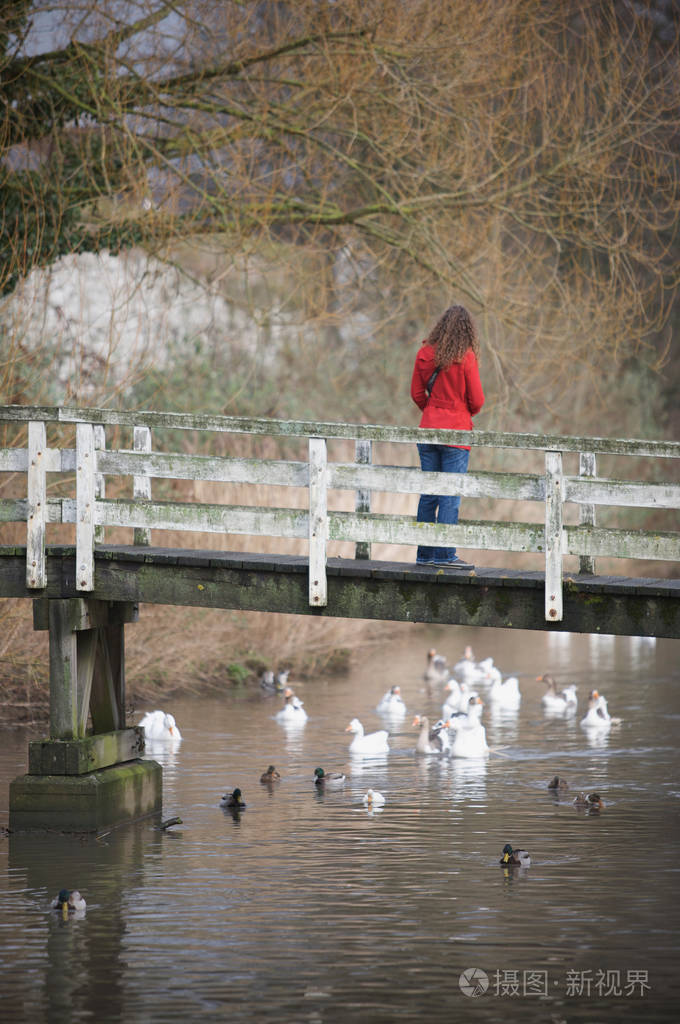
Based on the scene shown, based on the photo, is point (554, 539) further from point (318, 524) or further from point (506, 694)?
point (506, 694)

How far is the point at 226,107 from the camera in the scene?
17.4 metres

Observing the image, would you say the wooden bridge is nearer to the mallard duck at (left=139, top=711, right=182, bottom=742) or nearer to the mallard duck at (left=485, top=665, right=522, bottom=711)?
the mallard duck at (left=139, top=711, right=182, bottom=742)

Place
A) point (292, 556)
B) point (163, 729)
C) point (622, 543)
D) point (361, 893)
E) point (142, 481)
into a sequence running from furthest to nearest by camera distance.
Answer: point (163, 729)
point (142, 481)
point (292, 556)
point (622, 543)
point (361, 893)

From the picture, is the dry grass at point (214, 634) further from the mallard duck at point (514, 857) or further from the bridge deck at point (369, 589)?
the mallard duck at point (514, 857)

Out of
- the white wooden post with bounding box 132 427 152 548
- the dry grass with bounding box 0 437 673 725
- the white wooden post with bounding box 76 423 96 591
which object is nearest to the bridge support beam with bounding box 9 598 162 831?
the white wooden post with bounding box 76 423 96 591

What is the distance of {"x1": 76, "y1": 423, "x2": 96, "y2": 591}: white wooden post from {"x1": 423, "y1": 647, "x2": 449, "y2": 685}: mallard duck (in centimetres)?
1013

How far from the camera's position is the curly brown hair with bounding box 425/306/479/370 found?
37.9ft

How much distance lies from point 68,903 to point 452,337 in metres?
4.53

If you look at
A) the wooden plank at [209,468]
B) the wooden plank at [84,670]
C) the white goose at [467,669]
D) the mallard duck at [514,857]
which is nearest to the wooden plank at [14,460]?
the wooden plank at [209,468]

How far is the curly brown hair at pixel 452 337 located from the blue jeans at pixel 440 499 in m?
0.60

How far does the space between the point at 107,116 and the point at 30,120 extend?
1200 millimetres

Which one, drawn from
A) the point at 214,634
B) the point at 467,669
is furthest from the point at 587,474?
the point at 467,669

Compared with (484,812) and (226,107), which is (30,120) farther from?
(484,812)

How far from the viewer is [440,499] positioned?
38.0ft
